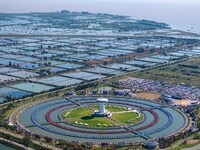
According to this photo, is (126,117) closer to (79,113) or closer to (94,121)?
(94,121)

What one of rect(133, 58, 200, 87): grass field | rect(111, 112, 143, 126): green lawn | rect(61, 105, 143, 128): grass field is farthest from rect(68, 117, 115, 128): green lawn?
rect(133, 58, 200, 87): grass field

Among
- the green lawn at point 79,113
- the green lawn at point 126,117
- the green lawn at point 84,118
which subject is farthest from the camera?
the green lawn at point 79,113

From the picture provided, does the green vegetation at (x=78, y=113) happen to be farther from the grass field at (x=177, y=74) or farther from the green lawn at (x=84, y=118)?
the grass field at (x=177, y=74)

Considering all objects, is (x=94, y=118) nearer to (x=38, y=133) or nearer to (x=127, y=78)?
(x=38, y=133)

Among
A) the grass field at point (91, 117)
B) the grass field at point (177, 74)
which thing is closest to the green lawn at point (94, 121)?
the grass field at point (91, 117)

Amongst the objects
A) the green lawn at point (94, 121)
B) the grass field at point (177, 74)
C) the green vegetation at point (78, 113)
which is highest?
the grass field at point (177, 74)

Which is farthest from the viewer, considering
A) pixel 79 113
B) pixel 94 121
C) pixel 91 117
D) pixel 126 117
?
pixel 79 113

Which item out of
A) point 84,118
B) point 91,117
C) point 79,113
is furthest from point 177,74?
point 84,118

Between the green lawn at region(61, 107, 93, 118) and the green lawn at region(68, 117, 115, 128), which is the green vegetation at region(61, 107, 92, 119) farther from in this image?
the green lawn at region(68, 117, 115, 128)
